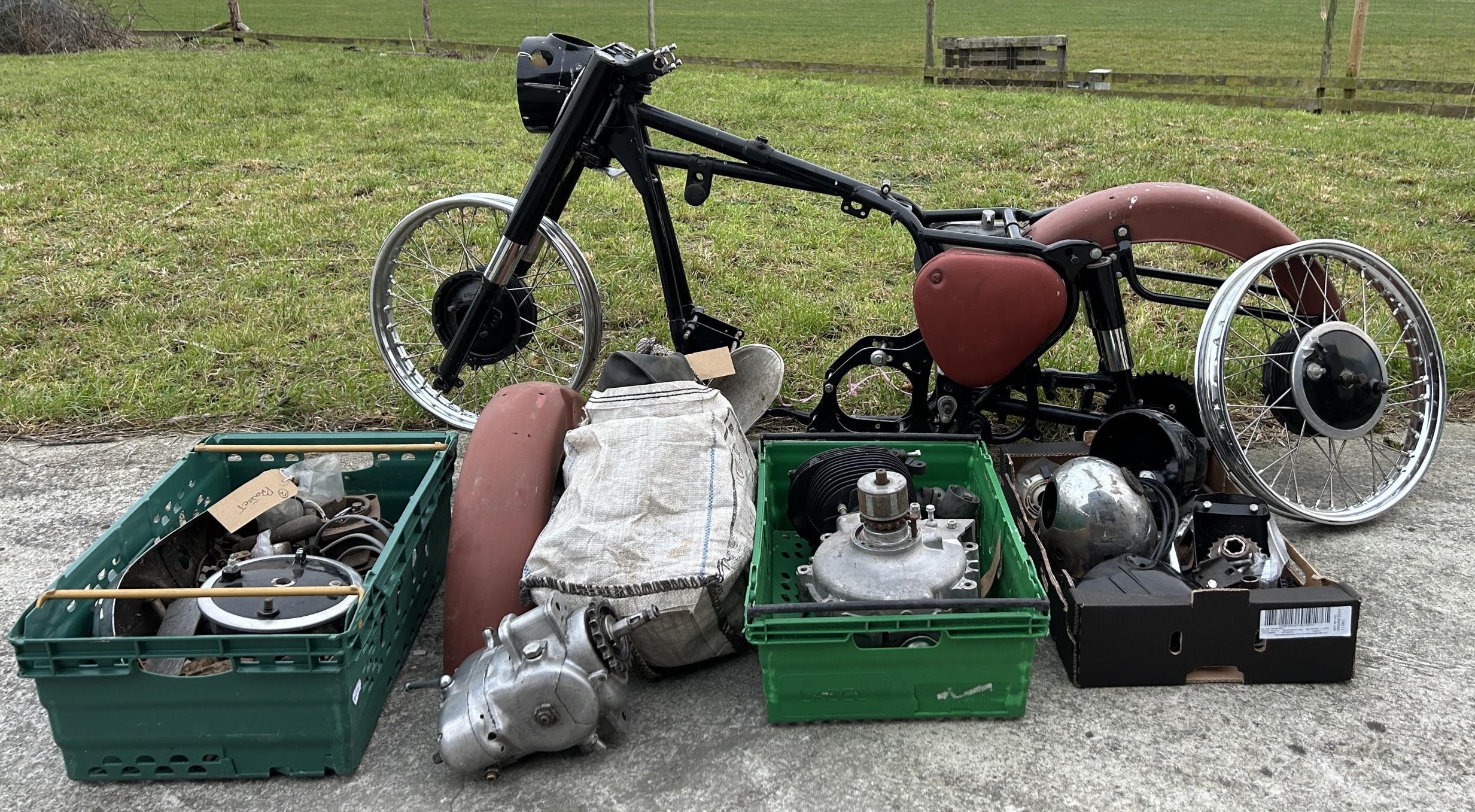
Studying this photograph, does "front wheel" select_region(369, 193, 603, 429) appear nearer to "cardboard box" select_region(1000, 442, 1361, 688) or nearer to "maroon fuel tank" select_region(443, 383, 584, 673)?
"maroon fuel tank" select_region(443, 383, 584, 673)

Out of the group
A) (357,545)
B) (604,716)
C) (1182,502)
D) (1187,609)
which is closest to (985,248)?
(1182,502)

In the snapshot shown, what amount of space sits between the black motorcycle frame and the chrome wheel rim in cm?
28

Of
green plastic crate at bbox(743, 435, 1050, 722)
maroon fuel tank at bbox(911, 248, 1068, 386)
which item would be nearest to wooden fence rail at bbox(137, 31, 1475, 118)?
maroon fuel tank at bbox(911, 248, 1068, 386)

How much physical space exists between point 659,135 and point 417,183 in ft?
5.67

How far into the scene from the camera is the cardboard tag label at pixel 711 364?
323cm

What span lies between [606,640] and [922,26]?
24.2 m

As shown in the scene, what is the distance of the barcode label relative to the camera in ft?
7.72

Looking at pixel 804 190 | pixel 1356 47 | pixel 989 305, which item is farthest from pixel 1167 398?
pixel 1356 47

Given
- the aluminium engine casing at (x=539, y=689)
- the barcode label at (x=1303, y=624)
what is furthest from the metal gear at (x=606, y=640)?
the barcode label at (x=1303, y=624)

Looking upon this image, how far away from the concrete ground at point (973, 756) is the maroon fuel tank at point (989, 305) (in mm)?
813

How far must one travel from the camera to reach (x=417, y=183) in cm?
751

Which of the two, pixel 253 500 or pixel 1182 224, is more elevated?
pixel 1182 224

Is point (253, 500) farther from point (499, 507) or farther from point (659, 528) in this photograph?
point (659, 528)

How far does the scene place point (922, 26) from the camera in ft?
79.5
